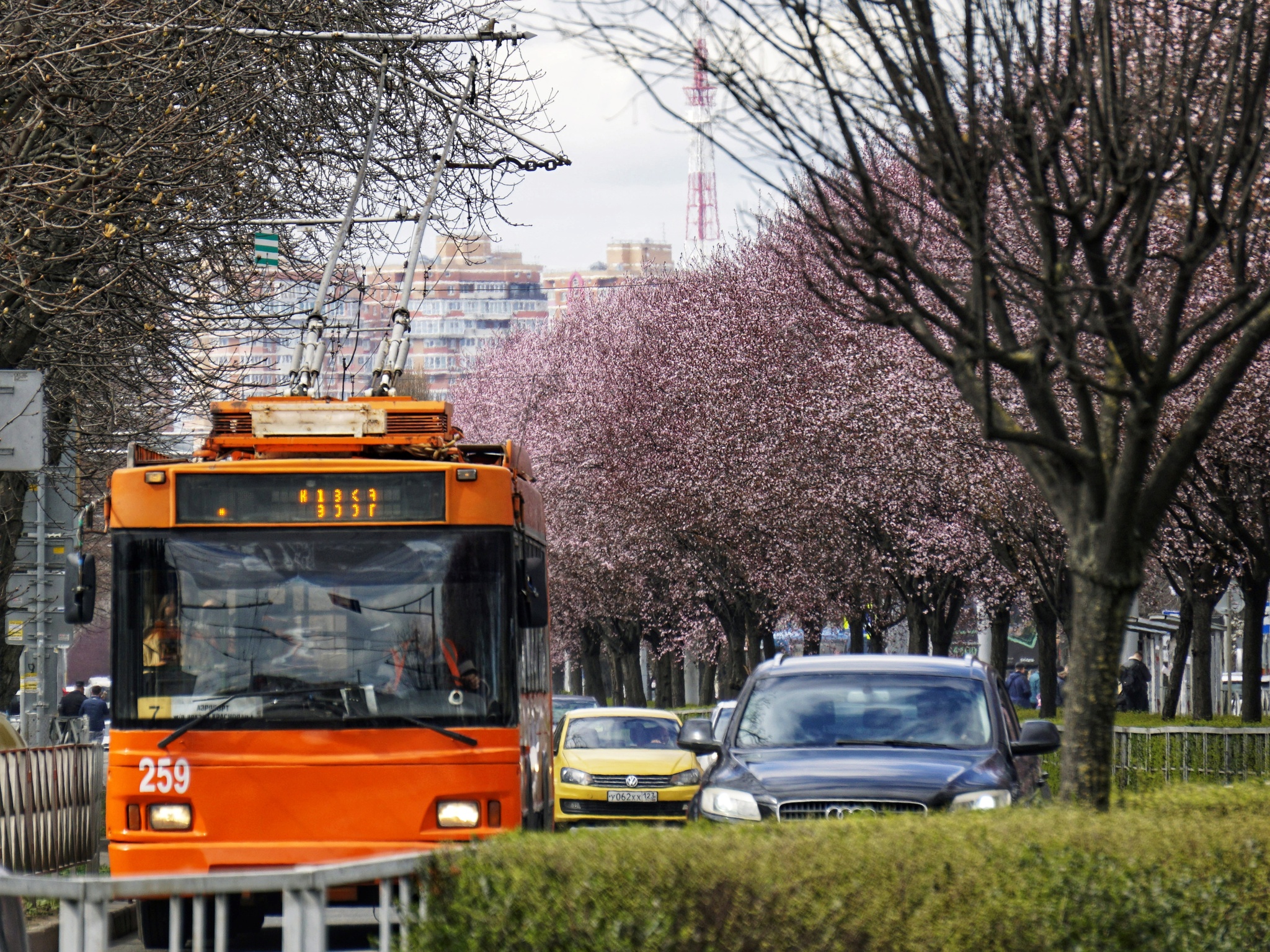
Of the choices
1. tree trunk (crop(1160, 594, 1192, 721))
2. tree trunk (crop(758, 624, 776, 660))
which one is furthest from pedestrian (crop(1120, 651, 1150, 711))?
tree trunk (crop(758, 624, 776, 660))

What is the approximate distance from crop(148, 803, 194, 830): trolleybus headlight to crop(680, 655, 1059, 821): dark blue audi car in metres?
2.65

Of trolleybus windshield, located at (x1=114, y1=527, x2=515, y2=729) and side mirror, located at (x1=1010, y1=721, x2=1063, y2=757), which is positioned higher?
trolleybus windshield, located at (x1=114, y1=527, x2=515, y2=729)

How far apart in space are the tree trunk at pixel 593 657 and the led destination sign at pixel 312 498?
44.6 metres

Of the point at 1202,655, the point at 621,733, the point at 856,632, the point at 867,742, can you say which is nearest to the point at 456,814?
the point at 867,742

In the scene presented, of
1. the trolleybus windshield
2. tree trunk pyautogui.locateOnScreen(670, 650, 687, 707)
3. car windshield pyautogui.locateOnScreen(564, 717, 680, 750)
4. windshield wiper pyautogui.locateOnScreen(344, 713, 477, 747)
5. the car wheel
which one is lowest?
tree trunk pyautogui.locateOnScreen(670, 650, 687, 707)

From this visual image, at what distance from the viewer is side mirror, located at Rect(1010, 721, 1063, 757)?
1004 centimetres

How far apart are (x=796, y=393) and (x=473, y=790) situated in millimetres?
28333

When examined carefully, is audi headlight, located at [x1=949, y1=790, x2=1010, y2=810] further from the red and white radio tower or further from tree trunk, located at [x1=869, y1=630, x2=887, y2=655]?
tree trunk, located at [x1=869, y1=630, x2=887, y2=655]

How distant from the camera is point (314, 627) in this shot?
9859 mm

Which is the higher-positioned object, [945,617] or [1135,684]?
[945,617]

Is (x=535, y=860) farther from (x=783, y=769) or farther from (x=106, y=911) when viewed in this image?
(x=783, y=769)

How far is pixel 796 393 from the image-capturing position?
3766 centimetres

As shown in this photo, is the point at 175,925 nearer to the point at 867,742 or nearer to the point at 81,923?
the point at 81,923

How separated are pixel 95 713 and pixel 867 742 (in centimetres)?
2729
